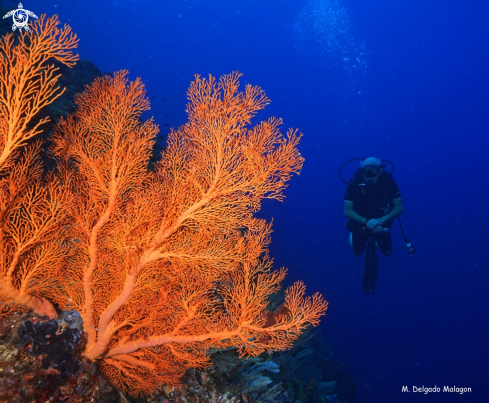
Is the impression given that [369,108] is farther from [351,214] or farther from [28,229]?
[28,229]

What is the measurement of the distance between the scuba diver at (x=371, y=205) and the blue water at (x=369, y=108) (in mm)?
41052

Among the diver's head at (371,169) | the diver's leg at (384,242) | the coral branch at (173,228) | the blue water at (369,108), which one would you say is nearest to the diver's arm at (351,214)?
the diver's head at (371,169)

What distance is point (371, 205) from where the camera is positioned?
1119 cm

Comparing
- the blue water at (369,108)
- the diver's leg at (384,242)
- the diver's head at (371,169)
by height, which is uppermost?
the blue water at (369,108)

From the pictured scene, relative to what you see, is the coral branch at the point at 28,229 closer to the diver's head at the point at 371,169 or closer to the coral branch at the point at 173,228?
the coral branch at the point at 173,228

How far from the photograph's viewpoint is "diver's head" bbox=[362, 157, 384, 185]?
1027cm

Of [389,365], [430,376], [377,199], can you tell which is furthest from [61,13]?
[430,376]

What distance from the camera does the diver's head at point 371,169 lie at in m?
10.3

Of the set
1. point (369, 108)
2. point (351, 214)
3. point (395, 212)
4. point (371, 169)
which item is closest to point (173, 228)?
point (351, 214)

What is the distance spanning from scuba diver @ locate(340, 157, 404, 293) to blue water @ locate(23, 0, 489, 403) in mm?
41052

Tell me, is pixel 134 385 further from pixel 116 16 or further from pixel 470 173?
pixel 470 173

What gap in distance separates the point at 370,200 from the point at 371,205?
0.25 m

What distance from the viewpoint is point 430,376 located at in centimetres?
4509

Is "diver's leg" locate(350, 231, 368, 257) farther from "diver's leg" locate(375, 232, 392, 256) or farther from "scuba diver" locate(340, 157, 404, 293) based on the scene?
"diver's leg" locate(375, 232, 392, 256)
